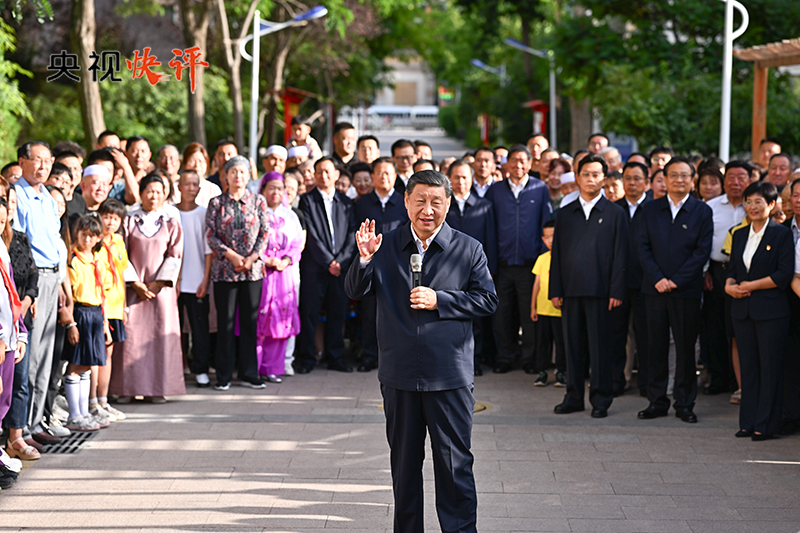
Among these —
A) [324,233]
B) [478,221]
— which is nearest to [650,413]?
[478,221]

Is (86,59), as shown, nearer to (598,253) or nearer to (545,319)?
(545,319)

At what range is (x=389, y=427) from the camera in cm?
472

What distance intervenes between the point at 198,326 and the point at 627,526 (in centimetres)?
495

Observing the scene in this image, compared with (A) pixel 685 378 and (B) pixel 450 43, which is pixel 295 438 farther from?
(B) pixel 450 43

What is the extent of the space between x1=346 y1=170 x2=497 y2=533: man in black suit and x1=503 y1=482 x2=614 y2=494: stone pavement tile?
1291 mm

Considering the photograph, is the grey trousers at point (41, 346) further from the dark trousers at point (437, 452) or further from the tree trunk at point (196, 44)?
the tree trunk at point (196, 44)

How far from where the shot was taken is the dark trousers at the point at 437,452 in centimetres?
460

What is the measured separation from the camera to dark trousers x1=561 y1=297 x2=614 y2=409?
7730mm

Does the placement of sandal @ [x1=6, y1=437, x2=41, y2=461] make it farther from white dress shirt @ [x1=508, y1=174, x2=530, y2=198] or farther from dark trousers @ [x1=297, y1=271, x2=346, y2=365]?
white dress shirt @ [x1=508, y1=174, x2=530, y2=198]

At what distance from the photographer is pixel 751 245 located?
23.3 feet

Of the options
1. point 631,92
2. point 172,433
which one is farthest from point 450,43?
point 172,433

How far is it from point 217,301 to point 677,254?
416cm

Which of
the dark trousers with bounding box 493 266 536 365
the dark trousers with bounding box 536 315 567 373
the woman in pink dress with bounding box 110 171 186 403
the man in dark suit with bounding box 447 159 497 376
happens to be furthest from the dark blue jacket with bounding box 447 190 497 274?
the woman in pink dress with bounding box 110 171 186 403

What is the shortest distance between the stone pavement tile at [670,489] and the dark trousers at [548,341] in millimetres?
2988
